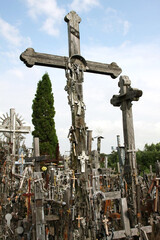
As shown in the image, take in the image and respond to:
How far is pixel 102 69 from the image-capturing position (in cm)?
571

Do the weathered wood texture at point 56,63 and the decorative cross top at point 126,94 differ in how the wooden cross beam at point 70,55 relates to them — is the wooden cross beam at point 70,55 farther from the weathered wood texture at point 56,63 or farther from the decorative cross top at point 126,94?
the decorative cross top at point 126,94

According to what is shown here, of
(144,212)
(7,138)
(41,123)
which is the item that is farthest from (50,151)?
(144,212)

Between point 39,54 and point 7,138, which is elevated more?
point 39,54

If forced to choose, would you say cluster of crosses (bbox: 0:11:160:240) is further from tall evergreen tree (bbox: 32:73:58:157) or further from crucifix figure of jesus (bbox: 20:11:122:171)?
tall evergreen tree (bbox: 32:73:58:157)

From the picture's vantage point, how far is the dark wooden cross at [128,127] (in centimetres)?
586

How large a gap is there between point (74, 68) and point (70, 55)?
1.00 feet

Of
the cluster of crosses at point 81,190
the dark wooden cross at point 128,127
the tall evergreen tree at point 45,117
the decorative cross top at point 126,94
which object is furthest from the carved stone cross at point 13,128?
the tall evergreen tree at point 45,117

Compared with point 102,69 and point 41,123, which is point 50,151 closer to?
point 41,123

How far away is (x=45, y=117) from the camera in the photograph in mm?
21359

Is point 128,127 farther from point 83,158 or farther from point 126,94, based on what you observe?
point 83,158

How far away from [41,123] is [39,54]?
16237 millimetres

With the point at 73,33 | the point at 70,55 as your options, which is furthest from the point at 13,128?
the point at 73,33

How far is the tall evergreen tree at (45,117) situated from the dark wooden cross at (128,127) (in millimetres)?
13685

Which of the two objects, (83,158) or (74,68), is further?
(74,68)
